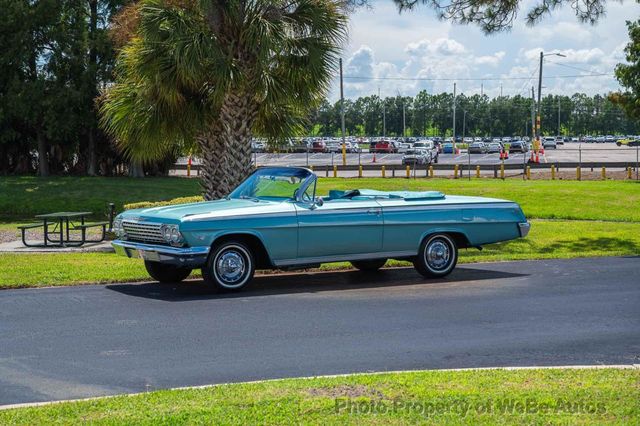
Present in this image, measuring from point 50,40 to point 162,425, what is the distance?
3750cm

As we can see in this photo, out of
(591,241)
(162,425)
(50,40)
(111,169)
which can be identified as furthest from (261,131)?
(111,169)

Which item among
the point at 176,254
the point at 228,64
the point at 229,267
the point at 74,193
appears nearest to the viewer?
the point at 176,254

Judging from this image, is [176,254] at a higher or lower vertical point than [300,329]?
higher

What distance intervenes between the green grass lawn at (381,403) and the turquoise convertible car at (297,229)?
507 centimetres

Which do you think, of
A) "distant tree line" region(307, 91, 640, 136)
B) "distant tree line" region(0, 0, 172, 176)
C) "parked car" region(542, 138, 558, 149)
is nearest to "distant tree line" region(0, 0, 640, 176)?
"distant tree line" region(0, 0, 172, 176)

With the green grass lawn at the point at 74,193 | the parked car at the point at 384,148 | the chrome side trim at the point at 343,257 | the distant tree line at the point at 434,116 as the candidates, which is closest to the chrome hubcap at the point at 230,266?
the chrome side trim at the point at 343,257

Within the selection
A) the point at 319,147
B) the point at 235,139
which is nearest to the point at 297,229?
the point at 235,139

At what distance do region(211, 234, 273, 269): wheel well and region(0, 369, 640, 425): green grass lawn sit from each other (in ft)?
17.0

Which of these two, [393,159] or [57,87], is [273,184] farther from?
[393,159]

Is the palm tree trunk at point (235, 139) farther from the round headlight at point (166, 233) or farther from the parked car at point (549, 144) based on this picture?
the parked car at point (549, 144)

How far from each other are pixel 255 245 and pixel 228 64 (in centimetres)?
627

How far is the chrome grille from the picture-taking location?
12406 mm

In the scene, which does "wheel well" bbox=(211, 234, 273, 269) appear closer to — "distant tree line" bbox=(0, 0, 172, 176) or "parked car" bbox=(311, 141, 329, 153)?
"distant tree line" bbox=(0, 0, 172, 176)

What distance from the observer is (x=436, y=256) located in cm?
1394
